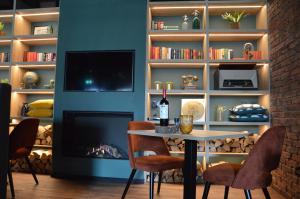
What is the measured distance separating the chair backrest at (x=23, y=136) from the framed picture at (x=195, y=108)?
6.61 feet

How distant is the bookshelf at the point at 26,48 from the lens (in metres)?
3.97

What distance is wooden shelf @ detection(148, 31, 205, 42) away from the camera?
11.9ft

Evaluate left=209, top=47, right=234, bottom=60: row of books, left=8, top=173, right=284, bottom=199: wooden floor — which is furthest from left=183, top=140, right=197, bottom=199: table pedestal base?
left=209, top=47, right=234, bottom=60: row of books

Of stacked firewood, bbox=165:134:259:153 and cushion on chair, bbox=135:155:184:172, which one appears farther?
stacked firewood, bbox=165:134:259:153

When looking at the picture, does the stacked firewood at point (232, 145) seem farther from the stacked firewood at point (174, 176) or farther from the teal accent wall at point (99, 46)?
the teal accent wall at point (99, 46)

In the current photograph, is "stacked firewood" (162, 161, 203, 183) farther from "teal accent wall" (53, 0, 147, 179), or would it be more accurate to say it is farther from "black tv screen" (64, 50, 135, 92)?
"black tv screen" (64, 50, 135, 92)

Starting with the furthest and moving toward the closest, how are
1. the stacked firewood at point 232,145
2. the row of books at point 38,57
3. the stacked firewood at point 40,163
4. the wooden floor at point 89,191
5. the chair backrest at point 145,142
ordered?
the row of books at point 38,57, the stacked firewood at point 40,163, the stacked firewood at point 232,145, the wooden floor at point 89,191, the chair backrest at point 145,142

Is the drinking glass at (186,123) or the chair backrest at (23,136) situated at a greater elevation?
the drinking glass at (186,123)

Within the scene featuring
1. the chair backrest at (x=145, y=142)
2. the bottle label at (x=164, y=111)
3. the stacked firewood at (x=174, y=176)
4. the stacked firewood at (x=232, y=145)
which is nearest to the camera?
the bottle label at (x=164, y=111)

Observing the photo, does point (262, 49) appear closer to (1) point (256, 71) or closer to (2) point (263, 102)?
(1) point (256, 71)

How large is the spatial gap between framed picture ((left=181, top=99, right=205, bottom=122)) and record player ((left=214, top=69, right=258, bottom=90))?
0.37m

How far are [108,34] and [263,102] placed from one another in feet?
8.03

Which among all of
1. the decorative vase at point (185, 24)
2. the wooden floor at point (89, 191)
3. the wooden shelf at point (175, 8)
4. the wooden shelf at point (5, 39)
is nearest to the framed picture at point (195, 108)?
the wooden floor at point (89, 191)

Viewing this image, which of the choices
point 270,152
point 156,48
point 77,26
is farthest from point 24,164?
point 270,152
